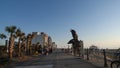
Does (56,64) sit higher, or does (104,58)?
(104,58)

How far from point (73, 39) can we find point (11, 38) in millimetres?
25587

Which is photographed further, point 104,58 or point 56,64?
point 56,64

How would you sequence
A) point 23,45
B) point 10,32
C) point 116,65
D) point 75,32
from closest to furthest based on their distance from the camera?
point 116,65
point 10,32
point 23,45
point 75,32

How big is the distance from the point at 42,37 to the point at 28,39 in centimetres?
10397

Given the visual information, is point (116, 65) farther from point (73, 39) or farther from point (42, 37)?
point (42, 37)

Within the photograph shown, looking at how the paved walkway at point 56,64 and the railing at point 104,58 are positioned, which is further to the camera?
the paved walkway at point 56,64

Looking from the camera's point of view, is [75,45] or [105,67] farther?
[75,45]

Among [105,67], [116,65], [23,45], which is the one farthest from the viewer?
[23,45]

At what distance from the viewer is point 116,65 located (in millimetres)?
14305

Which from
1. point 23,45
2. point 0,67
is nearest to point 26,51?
point 23,45

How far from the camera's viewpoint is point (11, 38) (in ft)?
112

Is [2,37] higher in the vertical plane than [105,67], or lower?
higher

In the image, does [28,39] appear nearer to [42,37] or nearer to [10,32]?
[10,32]

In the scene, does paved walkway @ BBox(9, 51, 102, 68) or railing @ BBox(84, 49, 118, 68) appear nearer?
railing @ BBox(84, 49, 118, 68)
